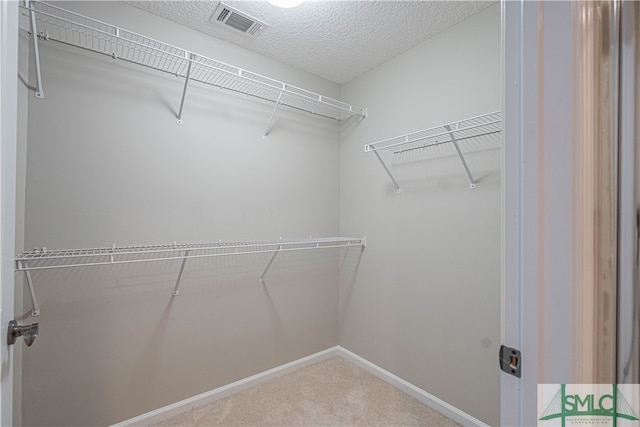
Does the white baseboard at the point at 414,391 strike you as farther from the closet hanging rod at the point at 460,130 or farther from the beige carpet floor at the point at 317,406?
the closet hanging rod at the point at 460,130

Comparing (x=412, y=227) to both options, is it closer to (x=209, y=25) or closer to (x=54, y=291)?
(x=209, y=25)

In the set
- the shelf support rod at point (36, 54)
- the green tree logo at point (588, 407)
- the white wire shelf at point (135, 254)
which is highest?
the shelf support rod at point (36, 54)

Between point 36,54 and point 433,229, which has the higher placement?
point 36,54

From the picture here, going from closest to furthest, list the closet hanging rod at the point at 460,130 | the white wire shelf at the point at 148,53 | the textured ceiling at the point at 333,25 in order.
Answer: the white wire shelf at the point at 148,53
the closet hanging rod at the point at 460,130
the textured ceiling at the point at 333,25

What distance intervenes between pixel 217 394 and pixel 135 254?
1057 millimetres

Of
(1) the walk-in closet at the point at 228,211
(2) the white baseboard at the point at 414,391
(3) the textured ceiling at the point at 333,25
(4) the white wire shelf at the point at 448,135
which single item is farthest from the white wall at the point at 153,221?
(4) the white wire shelf at the point at 448,135

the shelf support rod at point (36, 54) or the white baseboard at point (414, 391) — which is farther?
the white baseboard at point (414, 391)

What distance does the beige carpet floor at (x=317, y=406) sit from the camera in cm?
165

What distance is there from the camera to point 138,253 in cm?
154

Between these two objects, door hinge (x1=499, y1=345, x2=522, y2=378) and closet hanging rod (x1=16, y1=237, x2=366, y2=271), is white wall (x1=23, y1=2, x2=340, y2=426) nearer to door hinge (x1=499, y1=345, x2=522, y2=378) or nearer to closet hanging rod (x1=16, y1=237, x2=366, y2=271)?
closet hanging rod (x1=16, y1=237, x2=366, y2=271)

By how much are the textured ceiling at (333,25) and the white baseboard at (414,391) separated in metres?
2.35

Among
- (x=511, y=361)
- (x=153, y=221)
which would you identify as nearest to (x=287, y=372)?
(x=153, y=221)

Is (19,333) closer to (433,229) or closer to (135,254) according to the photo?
(135,254)

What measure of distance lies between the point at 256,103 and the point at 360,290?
1.68 m
